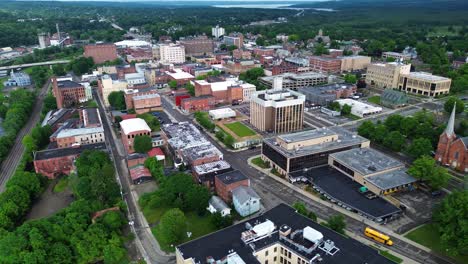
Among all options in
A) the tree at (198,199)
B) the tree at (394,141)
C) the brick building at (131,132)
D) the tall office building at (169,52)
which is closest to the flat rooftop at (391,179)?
the tree at (394,141)

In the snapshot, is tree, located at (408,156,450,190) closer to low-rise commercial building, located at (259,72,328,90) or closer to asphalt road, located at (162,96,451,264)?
asphalt road, located at (162,96,451,264)

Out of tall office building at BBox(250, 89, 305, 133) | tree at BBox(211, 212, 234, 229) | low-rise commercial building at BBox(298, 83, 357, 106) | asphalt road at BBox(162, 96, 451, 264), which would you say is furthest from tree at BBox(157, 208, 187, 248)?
low-rise commercial building at BBox(298, 83, 357, 106)

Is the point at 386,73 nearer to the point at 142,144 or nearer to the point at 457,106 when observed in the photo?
the point at 457,106

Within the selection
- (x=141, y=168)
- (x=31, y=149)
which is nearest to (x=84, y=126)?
(x=31, y=149)

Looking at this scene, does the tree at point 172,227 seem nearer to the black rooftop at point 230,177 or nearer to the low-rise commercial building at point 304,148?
the black rooftop at point 230,177

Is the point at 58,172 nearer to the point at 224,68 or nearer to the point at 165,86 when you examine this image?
the point at 165,86
